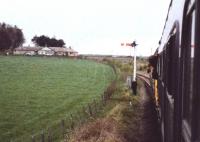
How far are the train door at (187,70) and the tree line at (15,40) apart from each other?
14522 centimetres

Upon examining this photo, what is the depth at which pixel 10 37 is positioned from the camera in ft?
513

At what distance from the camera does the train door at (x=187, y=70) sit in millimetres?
3846

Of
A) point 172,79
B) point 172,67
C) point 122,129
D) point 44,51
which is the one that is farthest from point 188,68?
point 44,51

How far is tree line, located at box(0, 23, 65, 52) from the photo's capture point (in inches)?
5881

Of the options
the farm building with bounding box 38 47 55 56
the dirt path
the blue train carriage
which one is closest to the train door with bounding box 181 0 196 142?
the blue train carriage

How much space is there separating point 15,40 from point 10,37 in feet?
29.1

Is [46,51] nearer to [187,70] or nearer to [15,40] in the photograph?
[15,40]

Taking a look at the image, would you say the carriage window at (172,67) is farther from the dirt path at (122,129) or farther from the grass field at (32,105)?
the grass field at (32,105)

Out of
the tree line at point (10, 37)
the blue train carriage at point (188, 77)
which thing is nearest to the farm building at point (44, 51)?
the tree line at point (10, 37)

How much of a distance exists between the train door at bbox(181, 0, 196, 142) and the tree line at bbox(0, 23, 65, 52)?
145 m

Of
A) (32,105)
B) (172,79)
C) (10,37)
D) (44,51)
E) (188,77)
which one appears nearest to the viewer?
(188,77)

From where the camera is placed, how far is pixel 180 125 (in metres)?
4.58

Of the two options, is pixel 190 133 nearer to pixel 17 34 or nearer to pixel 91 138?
pixel 91 138

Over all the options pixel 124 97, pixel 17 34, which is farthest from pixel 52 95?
pixel 17 34
